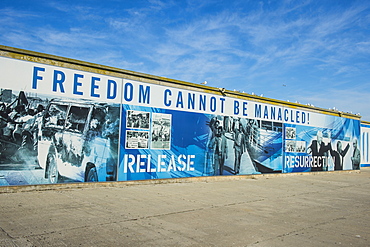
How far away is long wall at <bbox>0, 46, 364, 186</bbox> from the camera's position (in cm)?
1044

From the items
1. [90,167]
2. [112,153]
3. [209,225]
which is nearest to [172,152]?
[112,153]

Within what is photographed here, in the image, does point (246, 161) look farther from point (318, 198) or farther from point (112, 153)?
point (112, 153)

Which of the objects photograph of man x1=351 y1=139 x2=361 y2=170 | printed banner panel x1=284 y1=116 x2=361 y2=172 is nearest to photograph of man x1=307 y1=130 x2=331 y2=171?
printed banner panel x1=284 y1=116 x2=361 y2=172

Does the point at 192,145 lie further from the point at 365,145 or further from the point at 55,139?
the point at 365,145

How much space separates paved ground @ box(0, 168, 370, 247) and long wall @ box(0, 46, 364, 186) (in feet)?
3.10

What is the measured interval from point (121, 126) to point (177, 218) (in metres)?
6.04

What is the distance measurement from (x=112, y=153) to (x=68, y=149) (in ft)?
5.51

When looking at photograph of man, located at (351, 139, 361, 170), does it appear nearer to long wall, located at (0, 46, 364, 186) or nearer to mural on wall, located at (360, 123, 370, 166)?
mural on wall, located at (360, 123, 370, 166)

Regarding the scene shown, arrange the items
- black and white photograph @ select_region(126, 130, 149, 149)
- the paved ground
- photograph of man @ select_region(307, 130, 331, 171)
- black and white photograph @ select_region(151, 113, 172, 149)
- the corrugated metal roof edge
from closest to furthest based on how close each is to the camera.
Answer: the paved ground → the corrugated metal roof edge → black and white photograph @ select_region(126, 130, 149, 149) → black and white photograph @ select_region(151, 113, 172, 149) → photograph of man @ select_region(307, 130, 331, 171)

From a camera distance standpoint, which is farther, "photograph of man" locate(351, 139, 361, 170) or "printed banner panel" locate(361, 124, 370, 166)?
"printed banner panel" locate(361, 124, 370, 166)

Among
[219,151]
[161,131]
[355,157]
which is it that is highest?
[161,131]

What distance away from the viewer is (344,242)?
19.4ft

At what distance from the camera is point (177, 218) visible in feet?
24.4

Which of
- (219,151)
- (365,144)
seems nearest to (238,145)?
(219,151)
